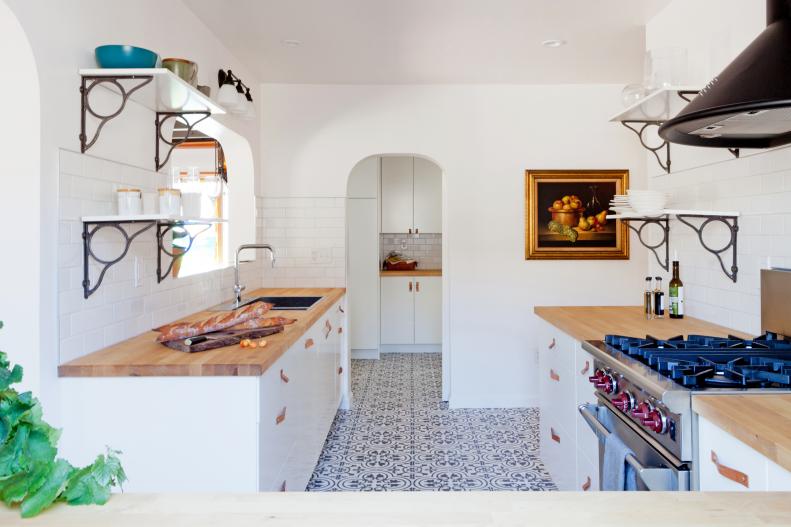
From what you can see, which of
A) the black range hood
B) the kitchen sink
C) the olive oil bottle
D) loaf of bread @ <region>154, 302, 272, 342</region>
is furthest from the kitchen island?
the olive oil bottle

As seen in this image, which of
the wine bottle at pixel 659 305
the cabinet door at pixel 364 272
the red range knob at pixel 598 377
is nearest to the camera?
the red range knob at pixel 598 377

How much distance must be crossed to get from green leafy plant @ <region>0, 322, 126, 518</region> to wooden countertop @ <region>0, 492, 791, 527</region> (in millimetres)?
22

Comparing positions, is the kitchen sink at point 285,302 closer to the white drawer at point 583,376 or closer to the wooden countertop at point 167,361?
the wooden countertop at point 167,361

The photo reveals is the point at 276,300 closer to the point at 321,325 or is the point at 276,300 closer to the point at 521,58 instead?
the point at 321,325

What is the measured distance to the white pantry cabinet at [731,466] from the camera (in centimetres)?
111

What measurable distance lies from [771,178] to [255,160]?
317 cm

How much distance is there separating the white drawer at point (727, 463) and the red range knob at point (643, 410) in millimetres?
179

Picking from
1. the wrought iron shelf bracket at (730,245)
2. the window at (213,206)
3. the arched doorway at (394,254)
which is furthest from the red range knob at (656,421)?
the arched doorway at (394,254)

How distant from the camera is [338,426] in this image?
3959mm

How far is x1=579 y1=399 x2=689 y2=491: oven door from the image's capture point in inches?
57.3

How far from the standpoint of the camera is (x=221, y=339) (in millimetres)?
2094

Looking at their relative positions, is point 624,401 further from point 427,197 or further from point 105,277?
point 427,197

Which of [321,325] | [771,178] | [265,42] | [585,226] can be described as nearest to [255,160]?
[265,42]

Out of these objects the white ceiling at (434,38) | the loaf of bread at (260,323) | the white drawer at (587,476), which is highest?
the white ceiling at (434,38)
